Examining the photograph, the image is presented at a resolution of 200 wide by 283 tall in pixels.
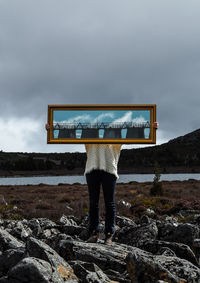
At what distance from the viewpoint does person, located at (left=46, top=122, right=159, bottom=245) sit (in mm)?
6641

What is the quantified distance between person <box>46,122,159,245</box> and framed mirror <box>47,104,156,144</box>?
182mm

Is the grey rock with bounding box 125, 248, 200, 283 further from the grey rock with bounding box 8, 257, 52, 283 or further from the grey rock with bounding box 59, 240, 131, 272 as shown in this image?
the grey rock with bounding box 8, 257, 52, 283

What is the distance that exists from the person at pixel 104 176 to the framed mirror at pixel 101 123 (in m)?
0.18

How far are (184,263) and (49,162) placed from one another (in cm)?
16205

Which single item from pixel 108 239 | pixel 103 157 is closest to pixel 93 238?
pixel 108 239

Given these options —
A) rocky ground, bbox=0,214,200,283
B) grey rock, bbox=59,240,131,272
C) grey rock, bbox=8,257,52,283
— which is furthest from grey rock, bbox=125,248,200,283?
grey rock, bbox=8,257,52,283

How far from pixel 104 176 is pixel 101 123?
1.01 meters

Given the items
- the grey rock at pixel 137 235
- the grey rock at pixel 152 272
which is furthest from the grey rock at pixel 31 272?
the grey rock at pixel 137 235

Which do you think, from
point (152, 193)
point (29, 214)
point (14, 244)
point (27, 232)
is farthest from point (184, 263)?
point (152, 193)

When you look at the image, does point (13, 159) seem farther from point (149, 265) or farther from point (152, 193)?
point (149, 265)

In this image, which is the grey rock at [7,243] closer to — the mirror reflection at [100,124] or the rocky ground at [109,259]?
the rocky ground at [109,259]

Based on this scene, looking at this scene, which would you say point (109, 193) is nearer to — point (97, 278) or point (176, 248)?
point (176, 248)

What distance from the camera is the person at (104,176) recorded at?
6.64m

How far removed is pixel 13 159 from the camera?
625 ft
